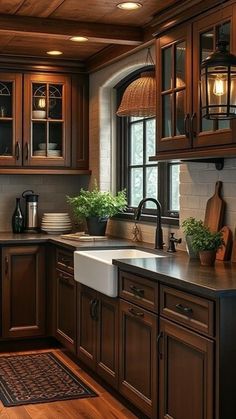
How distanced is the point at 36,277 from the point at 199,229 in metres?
2.11

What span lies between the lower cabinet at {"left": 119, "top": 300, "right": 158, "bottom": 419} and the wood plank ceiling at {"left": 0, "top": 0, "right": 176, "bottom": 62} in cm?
186

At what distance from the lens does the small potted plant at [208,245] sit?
11.3 ft

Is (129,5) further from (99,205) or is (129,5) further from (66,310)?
(66,310)

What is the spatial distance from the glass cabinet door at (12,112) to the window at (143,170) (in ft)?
2.82

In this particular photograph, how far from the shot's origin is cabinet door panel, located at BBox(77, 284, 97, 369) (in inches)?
170

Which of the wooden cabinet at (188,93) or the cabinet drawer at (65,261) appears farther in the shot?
the cabinet drawer at (65,261)

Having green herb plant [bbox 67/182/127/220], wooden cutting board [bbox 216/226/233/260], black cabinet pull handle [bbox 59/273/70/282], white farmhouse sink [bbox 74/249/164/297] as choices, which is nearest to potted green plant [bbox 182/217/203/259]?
wooden cutting board [bbox 216/226/233/260]

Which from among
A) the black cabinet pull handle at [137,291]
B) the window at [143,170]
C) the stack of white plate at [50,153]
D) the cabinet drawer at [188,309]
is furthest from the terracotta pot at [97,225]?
the cabinet drawer at [188,309]

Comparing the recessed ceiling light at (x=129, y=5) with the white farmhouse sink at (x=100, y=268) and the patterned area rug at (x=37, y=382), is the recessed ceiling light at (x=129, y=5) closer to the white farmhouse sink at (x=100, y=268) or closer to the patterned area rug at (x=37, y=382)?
the white farmhouse sink at (x=100, y=268)

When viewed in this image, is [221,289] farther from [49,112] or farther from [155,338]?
[49,112]

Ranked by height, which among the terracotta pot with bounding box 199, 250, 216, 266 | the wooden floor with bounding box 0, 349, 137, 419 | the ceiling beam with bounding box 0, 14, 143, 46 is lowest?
the wooden floor with bounding box 0, 349, 137, 419

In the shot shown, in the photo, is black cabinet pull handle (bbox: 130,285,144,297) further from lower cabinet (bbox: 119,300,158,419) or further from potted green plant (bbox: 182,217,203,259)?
potted green plant (bbox: 182,217,203,259)

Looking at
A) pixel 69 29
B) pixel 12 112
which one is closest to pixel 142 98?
pixel 69 29

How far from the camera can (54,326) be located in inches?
207
